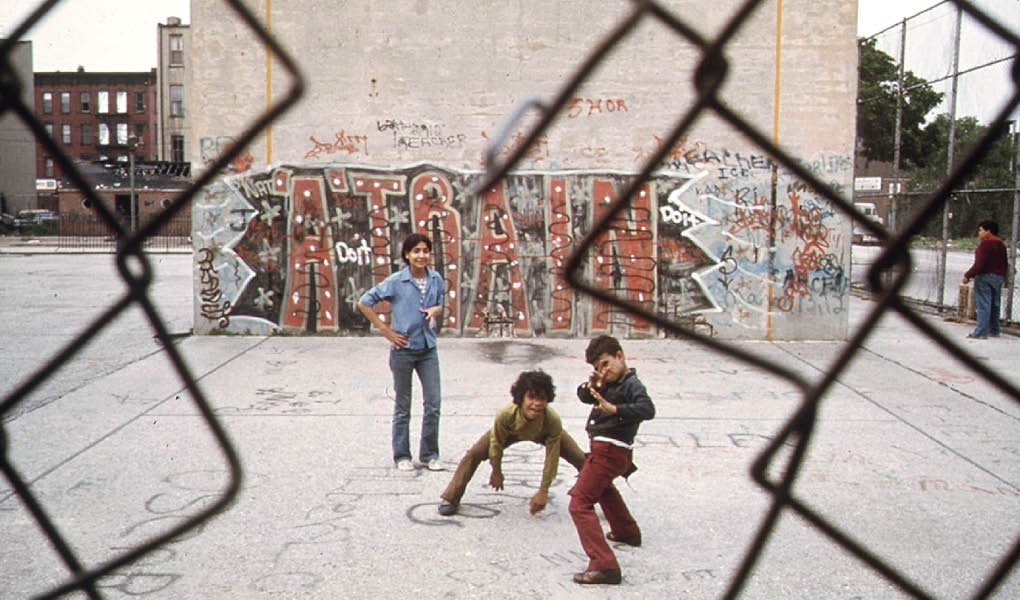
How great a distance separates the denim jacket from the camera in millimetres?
5914

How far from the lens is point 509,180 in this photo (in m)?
11.8

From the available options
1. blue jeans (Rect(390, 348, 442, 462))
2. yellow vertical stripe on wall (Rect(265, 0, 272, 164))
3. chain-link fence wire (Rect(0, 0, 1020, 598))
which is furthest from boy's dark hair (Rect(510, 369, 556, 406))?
yellow vertical stripe on wall (Rect(265, 0, 272, 164))

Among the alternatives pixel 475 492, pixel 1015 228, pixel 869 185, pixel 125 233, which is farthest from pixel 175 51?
pixel 125 233

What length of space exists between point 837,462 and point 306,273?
24.4 feet

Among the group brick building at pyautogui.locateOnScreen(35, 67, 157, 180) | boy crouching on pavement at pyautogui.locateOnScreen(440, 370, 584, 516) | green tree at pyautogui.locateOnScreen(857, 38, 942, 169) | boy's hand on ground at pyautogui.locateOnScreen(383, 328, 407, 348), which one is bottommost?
boy crouching on pavement at pyautogui.locateOnScreen(440, 370, 584, 516)

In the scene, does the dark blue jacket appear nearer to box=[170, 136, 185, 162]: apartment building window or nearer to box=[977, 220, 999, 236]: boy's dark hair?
box=[977, 220, 999, 236]: boy's dark hair

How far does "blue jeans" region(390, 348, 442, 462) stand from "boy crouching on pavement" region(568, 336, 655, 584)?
1.58m

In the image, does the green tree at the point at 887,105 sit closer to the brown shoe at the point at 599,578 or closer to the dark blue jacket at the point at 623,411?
the dark blue jacket at the point at 623,411

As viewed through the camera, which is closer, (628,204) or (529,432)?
(628,204)

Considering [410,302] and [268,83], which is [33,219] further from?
[410,302]

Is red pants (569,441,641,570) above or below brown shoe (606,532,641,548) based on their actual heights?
above

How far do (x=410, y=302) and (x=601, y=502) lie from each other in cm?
199

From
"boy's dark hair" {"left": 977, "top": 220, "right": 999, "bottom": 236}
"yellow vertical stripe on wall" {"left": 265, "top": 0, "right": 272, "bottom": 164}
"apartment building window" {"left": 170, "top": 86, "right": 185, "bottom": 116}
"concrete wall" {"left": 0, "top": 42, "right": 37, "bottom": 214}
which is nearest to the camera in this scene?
"yellow vertical stripe on wall" {"left": 265, "top": 0, "right": 272, "bottom": 164}

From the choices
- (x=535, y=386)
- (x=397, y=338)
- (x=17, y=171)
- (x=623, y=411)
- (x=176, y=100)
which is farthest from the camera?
(x=17, y=171)
